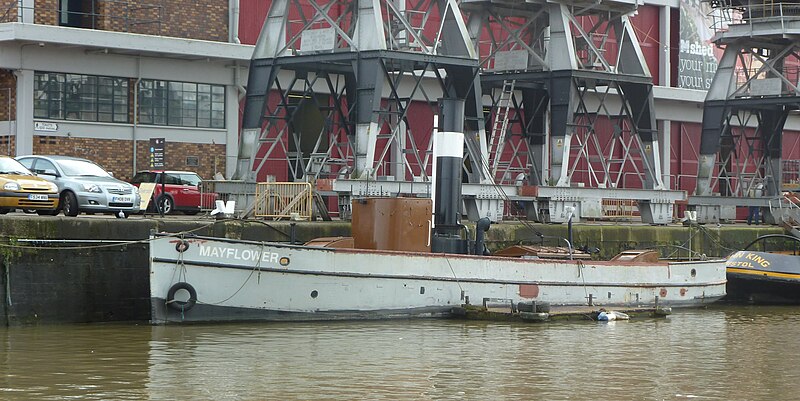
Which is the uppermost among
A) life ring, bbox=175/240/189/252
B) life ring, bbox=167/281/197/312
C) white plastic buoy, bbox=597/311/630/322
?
life ring, bbox=175/240/189/252

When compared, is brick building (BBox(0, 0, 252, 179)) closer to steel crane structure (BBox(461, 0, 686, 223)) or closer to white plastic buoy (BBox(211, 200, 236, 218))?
steel crane structure (BBox(461, 0, 686, 223))

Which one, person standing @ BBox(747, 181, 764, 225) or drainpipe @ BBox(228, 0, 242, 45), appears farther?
person standing @ BBox(747, 181, 764, 225)

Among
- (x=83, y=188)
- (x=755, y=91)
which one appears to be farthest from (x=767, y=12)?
(x=83, y=188)

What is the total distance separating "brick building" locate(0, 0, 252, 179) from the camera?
43.5 metres

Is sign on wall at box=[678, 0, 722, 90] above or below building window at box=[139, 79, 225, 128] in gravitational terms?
above

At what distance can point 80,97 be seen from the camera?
1763 inches

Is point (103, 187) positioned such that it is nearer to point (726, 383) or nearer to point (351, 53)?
point (351, 53)

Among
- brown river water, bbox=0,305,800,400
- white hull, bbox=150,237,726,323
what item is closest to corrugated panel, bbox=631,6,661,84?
white hull, bbox=150,237,726,323

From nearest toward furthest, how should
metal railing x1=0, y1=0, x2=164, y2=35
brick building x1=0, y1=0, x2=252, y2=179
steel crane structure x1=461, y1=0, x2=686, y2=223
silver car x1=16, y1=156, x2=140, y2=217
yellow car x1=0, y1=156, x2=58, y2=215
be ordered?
yellow car x1=0, y1=156, x2=58, y2=215
silver car x1=16, y1=156, x2=140, y2=217
brick building x1=0, y1=0, x2=252, y2=179
steel crane structure x1=461, y1=0, x2=686, y2=223
metal railing x1=0, y1=0, x2=164, y2=35

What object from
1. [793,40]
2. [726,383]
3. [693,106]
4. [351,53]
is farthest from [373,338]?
[693,106]

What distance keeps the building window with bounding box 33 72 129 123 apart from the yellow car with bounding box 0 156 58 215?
44.8 ft

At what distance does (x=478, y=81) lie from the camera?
41000 mm

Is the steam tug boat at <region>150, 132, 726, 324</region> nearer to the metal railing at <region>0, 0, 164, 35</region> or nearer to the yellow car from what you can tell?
the yellow car

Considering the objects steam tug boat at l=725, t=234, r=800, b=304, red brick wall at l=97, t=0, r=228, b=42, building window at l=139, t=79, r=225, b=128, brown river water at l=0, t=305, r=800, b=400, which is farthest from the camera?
building window at l=139, t=79, r=225, b=128
